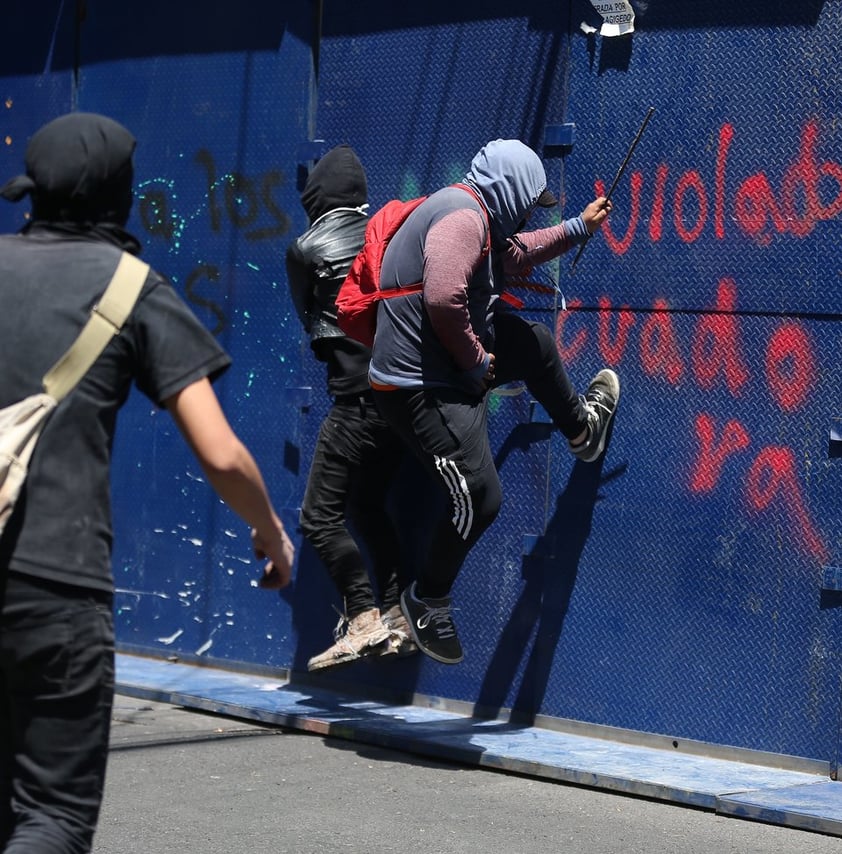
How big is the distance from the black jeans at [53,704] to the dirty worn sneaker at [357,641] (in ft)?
10.3

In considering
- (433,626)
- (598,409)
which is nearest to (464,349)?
(598,409)

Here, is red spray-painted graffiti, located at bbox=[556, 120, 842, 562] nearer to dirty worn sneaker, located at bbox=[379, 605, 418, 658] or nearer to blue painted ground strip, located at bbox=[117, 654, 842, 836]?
blue painted ground strip, located at bbox=[117, 654, 842, 836]

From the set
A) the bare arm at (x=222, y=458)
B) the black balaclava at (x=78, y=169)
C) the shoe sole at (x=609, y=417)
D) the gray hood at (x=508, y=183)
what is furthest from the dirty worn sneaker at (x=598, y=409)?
the black balaclava at (x=78, y=169)

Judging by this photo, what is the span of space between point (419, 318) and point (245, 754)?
70.1 inches

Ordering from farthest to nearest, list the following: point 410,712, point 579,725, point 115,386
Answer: point 410,712 < point 579,725 < point 115,386

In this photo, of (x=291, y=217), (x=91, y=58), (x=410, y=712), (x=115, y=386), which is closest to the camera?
(x=115, y=386)

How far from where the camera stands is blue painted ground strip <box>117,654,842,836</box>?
5.36m

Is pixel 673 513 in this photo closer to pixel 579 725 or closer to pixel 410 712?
pixel 579 725

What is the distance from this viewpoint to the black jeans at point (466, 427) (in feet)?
19.3

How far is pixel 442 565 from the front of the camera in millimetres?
6070

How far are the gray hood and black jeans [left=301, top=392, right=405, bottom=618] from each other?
43.3 inches

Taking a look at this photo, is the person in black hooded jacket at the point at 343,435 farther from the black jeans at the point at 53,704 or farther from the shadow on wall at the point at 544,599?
the black jeans at the point at 53,704

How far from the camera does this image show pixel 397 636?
6371 mm

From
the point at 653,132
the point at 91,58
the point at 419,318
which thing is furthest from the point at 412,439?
the point at 91,58
